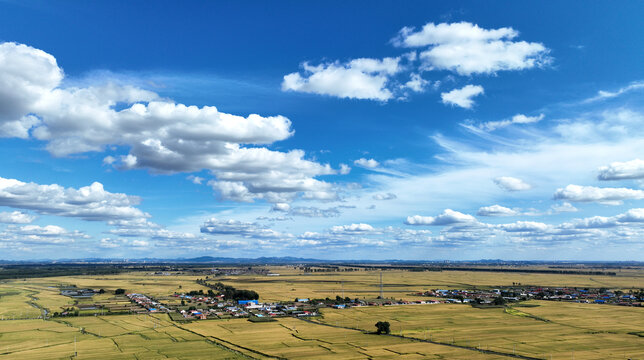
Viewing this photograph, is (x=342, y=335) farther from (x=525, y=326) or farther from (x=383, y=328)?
(x=525, y=326)

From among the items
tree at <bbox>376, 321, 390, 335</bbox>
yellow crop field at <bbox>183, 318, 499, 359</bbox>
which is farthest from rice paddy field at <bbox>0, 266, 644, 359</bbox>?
tree at <bbox>376, 321, 390, 335</bbox>

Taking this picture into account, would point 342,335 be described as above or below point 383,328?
below

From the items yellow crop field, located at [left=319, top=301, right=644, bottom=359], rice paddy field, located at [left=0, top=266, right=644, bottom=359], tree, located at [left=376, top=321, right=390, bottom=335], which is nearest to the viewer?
rice paddy field, located at [left=0, top=266, right=644, bottom=359]

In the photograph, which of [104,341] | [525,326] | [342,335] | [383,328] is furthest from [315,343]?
[525,326]

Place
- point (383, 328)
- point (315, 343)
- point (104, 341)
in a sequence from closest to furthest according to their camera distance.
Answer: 1. point (315, 343)
2. point (104, 341)
3. point (383, 328)

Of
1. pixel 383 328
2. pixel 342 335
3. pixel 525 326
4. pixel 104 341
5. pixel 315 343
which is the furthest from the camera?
pixel 525 326

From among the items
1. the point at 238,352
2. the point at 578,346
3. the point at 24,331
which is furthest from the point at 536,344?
the point at 24,331

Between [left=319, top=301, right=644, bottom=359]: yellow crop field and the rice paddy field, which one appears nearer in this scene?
the rice paddy field

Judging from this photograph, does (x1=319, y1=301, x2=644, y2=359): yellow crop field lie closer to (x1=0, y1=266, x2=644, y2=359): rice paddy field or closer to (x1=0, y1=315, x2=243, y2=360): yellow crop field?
(x1=0, y1=266, x2=644, y2=359): rice paddy field

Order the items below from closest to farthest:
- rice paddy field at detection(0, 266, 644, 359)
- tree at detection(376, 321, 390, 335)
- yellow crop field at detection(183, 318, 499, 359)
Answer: yellow crop field at detection(183, 318, 499, 359) → rice paddy field at detection(0, 266, 644, 359) → tree at detection(376, 321, 390, 335)

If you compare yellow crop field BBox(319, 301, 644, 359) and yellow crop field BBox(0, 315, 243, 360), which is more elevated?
yellow crop field BBox(319, 301, 644, 359)

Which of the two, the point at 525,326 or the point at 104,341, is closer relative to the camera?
the point at 104,341

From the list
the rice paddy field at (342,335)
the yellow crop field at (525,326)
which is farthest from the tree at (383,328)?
the yellow crop field at (525,326)
